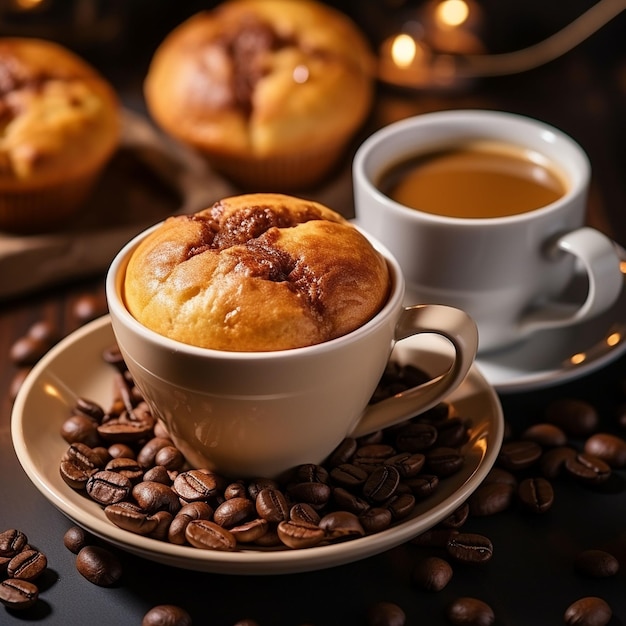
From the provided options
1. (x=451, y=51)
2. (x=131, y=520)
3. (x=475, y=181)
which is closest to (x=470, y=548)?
(x=131, y=520)

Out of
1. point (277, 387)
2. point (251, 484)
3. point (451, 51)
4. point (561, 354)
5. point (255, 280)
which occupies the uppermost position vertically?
point (255, 280)

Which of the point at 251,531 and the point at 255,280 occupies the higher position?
the point at 255,280

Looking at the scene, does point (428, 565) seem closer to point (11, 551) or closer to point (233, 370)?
point (233, 370)

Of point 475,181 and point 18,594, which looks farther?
point 475,181

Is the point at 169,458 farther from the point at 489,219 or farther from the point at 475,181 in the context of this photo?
the point at 475,181

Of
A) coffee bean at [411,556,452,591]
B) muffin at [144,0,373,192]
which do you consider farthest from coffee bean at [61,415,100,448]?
muffin at [144,0,373,192]

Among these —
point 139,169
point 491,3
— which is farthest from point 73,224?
point 491,3

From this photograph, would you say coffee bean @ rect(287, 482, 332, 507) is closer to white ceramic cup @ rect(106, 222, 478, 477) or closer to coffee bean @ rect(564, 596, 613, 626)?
white ceramic cup @ rect(106, 222, 478, 477)

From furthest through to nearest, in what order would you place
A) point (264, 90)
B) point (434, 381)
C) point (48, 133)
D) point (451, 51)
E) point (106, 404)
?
1. point (451, 51)
2. point (264, 90)
3. point (48, 133)
4. point (106, 404)
5. point (434, 381)
